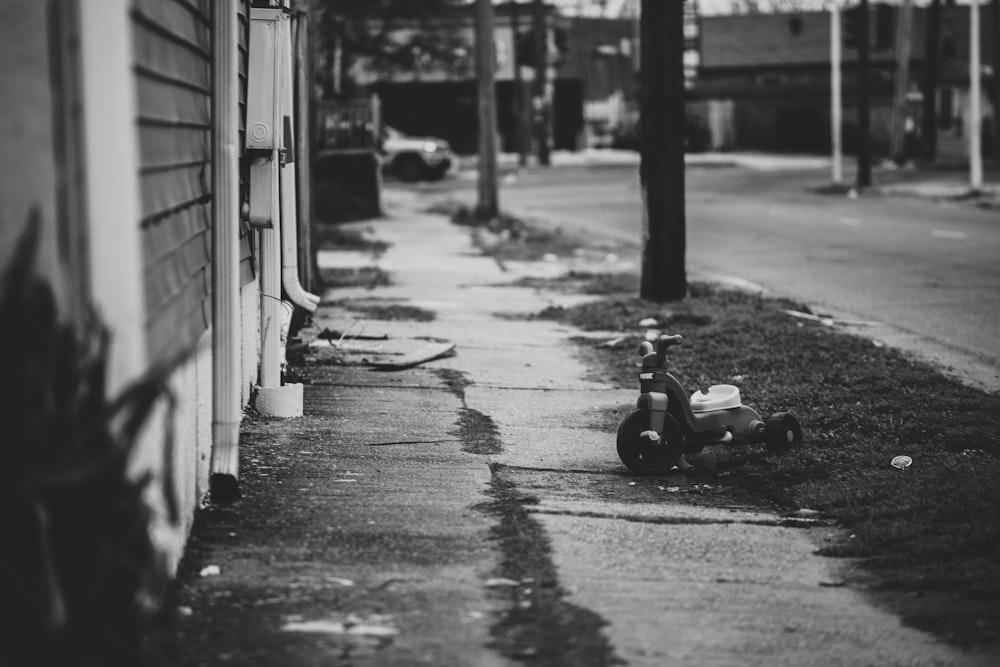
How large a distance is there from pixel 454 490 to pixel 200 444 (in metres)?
1.12

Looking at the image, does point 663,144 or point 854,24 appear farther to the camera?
point 854,24

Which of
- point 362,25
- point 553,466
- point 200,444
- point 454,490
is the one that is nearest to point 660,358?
point 553,466

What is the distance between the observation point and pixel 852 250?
675 inches

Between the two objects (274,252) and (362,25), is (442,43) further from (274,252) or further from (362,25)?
(274,252)

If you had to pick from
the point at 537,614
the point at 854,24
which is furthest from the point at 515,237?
the point at 537,614

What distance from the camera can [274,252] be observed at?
7.32 m

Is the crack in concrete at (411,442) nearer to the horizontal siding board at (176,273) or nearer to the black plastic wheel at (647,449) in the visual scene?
the black plastic wheel at (647,449)

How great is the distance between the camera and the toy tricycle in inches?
247

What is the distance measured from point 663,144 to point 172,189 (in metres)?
7.69

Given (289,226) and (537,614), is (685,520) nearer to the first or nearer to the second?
(537,614)

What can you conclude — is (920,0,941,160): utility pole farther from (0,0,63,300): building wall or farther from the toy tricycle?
(0,0,63,300): building wall

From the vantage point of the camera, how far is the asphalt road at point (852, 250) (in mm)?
10852

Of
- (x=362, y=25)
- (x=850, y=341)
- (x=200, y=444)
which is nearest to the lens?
(x=200, y=444)

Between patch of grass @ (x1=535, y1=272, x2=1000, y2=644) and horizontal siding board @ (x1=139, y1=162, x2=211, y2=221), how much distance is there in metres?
2.64
